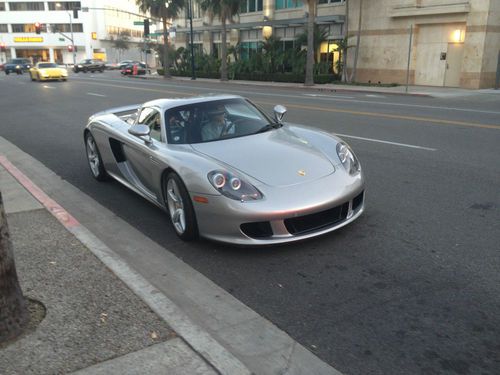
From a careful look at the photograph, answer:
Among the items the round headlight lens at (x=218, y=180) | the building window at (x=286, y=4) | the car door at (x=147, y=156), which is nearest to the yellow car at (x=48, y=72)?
the building window at (x=286, y=4)

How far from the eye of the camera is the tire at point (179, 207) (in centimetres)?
443

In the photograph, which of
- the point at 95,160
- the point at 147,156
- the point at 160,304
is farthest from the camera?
the point at 95,160

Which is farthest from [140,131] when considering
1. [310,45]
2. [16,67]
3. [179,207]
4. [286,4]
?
[16,67]

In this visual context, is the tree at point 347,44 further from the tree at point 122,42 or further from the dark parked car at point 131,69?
the tree at point 122,42

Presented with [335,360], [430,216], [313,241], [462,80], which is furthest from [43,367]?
[462,80]

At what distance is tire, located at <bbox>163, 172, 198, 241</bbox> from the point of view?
4.43 meters

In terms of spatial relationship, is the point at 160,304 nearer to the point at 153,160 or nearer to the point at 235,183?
the point at 235,183

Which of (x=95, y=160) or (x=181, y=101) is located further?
(x=95, y=160)

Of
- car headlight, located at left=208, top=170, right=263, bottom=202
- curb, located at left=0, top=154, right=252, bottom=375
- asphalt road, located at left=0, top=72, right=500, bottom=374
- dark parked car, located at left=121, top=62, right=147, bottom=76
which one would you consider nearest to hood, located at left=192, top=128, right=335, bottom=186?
car headlight, located at left=208, top=170, right=263, bottom=202

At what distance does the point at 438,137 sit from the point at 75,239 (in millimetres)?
7387

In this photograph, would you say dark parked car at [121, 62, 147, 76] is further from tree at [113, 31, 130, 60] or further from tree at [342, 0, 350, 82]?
tree at [113, 31, 130, 60]

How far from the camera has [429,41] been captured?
28.2 m

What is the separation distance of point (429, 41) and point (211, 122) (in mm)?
26351

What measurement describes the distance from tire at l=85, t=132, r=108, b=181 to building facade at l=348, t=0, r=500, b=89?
20589 millimetres
